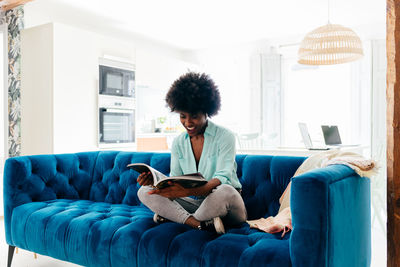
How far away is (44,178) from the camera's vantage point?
2.43m

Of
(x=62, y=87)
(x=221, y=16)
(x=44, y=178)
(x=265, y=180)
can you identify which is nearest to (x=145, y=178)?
(x=265, y=180)

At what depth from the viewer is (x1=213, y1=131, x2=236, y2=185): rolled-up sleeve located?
1741mm

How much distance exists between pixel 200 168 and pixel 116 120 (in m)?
2.77

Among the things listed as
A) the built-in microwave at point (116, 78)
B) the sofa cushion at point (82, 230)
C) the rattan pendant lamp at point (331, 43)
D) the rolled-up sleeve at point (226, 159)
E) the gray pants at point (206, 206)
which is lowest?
the sofa cushion at point (82, 230)

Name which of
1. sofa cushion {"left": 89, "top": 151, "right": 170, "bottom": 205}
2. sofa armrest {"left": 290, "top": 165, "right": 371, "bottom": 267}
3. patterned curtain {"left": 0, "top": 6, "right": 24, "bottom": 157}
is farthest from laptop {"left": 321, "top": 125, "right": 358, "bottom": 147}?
patterned curtain {"left": 0, "top": 6, "right": 24, "bottom": 157}

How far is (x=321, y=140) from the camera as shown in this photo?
230 inches

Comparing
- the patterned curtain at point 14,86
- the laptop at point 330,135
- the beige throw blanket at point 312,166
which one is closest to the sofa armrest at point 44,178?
the beige throw blanket at point 312,166

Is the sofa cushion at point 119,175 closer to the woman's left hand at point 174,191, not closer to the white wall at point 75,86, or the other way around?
the woman's left hand at point 174,191

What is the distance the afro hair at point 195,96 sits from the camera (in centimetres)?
189

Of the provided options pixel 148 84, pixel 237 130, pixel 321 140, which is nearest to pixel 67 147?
pixel 148 84

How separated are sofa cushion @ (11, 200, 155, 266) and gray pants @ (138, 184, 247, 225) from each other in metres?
0.11

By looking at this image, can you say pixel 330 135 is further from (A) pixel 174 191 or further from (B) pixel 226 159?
(A) pixel 174 191

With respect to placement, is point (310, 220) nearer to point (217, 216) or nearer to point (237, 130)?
point (217, 216)

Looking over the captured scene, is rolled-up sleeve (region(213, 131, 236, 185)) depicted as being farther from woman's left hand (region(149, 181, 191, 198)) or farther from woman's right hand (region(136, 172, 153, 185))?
woman's right hand (region(136, 172, 153, 185))
